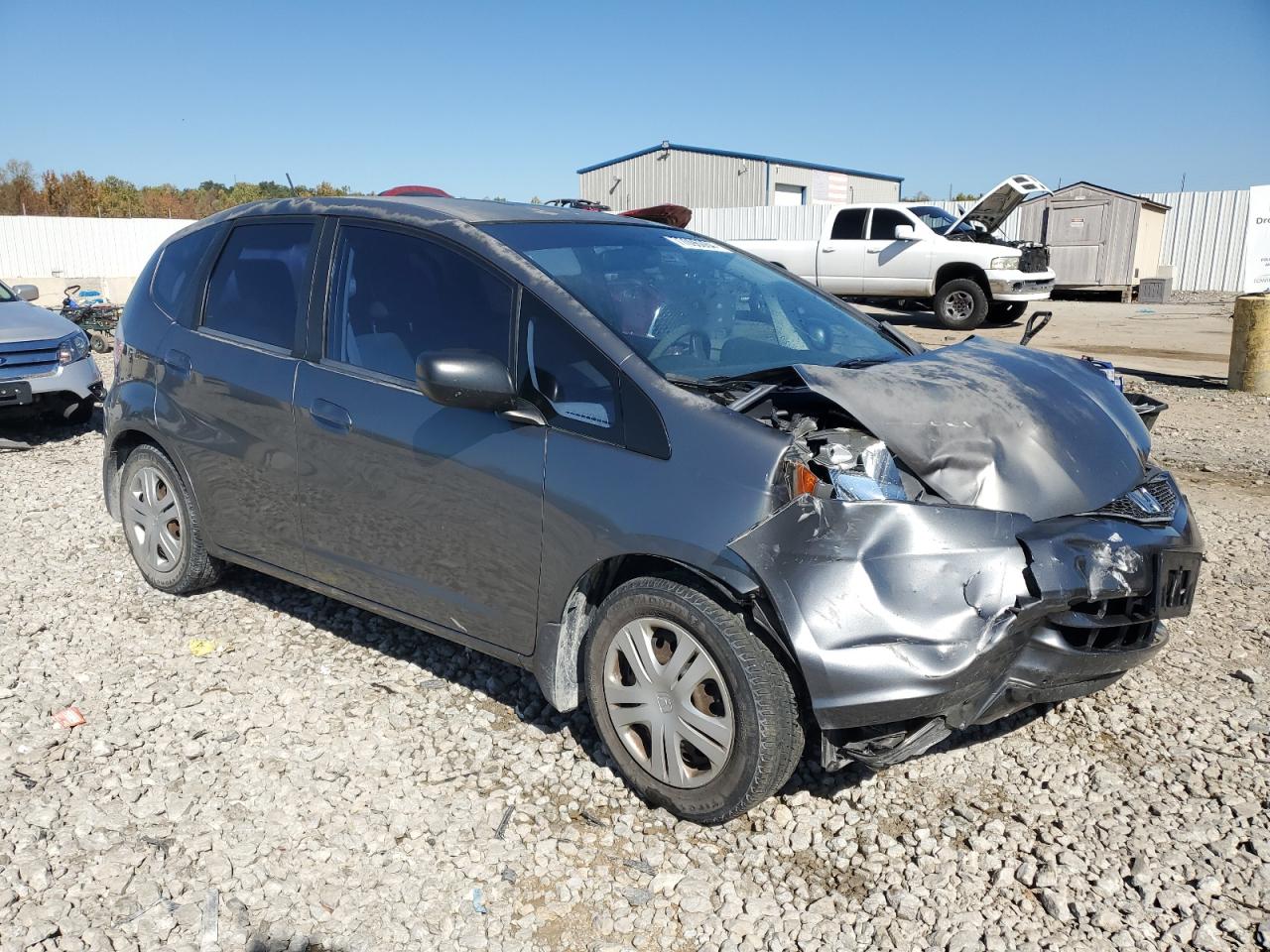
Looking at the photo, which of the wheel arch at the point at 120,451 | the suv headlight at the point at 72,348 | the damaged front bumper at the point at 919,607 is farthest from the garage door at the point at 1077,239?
the damaged front bumper at the point at 919,607

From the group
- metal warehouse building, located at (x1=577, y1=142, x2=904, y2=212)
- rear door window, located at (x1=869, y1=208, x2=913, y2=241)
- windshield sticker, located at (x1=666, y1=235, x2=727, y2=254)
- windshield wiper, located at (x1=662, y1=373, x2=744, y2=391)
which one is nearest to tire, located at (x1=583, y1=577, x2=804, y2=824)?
windshield wiper, located at (x1=662, y1=373, x2=744, y2=391)

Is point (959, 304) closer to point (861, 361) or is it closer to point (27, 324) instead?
point (27, 324)

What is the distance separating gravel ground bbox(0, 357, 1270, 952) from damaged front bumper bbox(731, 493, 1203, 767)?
449 mm

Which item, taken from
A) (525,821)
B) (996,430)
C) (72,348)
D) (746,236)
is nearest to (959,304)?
(72,348)

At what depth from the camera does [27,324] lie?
27.7ft

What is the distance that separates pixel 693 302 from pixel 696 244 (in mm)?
656

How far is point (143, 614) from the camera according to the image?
15.5 feet

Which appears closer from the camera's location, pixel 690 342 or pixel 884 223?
pixel 690 342

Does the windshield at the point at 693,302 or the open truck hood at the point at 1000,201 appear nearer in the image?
the windshield at the point at 693,302

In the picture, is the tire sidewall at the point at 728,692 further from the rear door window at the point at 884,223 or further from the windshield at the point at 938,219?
the rear door window at the point at 884,223

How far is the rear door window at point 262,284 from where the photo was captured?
4035 millimetres

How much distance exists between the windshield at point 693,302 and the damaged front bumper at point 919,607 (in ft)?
2.66

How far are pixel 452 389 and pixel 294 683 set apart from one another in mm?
1630

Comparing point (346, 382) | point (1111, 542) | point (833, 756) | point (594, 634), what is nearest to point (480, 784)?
point (594, 634)
